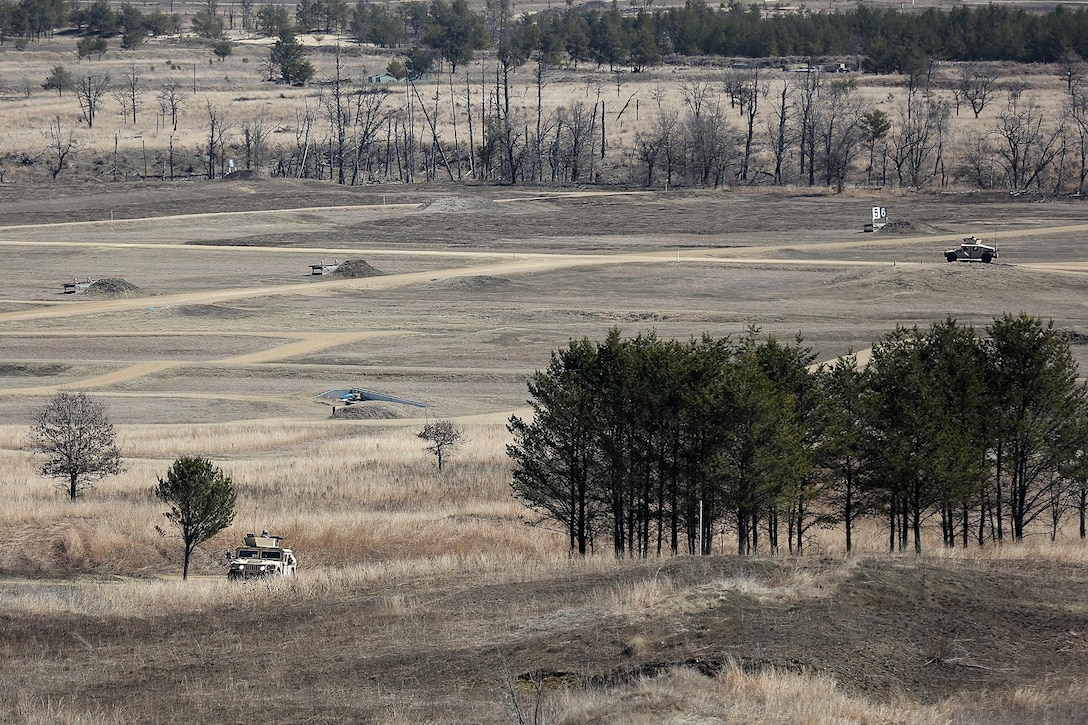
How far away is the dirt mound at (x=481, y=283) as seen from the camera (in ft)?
285

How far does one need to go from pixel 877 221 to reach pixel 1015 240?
1138cm

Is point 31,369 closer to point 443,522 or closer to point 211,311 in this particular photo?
point 211,311

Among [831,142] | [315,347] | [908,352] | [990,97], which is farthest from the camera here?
[990,97]

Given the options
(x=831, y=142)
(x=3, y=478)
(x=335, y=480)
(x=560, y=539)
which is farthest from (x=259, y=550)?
(x=831, y=142)

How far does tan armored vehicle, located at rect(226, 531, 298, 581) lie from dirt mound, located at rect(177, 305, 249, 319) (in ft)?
169

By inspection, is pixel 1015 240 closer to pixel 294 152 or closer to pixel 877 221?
pixel 877 221

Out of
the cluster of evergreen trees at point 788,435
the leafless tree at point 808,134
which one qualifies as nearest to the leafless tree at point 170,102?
the leafless tree at point 808,134

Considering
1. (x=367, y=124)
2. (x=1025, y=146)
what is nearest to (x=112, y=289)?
(x=367, y=124)

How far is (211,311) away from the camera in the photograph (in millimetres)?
79750

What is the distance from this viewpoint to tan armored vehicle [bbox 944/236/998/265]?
8744cm

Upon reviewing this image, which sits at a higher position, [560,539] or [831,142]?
[831,142]

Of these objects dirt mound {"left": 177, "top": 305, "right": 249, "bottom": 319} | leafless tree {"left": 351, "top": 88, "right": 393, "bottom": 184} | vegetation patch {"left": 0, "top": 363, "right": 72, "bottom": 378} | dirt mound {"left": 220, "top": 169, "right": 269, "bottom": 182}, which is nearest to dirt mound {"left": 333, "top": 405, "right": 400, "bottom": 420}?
vegetation patch {"left": 0, "top": 363, "right": 72, "bottom": 378}

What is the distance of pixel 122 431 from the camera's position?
5109 cm

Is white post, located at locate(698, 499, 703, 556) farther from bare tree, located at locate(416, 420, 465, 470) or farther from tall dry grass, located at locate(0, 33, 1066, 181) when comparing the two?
tall dry grass, located at locate(0, 33, 1066, 181)
